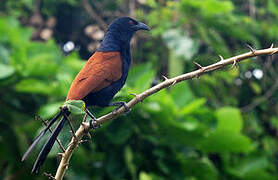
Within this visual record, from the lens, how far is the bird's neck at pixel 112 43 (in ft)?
3.54

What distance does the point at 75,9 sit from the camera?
17.2 feet

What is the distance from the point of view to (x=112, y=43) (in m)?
1.12

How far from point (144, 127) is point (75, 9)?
2.50m

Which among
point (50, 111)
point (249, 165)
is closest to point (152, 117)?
point (249, 165)

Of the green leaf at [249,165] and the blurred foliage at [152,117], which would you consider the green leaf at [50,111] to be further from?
the green leaf at [249,165]

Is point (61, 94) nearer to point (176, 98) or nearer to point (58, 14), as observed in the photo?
point (176, 98)

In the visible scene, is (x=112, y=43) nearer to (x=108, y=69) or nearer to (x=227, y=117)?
(x=108, y=69)

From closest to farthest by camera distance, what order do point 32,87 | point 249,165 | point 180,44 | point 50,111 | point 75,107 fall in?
point 75,107, point 50,111, point 32,87, point 180,44, point 249,165

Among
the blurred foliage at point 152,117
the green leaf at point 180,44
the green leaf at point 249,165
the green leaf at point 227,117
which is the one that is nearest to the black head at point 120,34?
the blurred foliage at point 152,117

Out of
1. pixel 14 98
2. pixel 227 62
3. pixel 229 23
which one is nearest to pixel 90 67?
pixel 227 62

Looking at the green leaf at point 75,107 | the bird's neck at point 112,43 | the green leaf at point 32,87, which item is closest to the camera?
the green leaf at point 75,107

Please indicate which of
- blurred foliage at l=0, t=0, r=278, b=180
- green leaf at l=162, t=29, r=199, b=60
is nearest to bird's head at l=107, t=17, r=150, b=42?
blurred foliage at l=0, t=0, r=278, b=180

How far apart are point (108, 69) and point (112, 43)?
68mm

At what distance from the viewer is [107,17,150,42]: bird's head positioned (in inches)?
42.6
